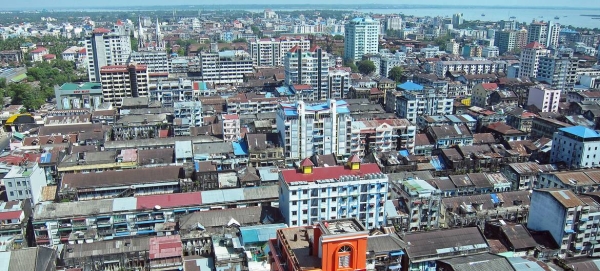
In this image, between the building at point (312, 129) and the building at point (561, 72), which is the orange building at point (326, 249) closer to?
the building at point (312, 129)

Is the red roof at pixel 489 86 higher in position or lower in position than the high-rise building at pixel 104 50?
lower

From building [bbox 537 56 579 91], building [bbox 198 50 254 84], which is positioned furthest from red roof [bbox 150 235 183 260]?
building [bbox 537 56 579 91]

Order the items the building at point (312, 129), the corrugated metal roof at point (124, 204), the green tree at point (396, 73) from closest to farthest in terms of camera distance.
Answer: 1. the corrugated metal roof at point (124, 204)
2. the building at point (312, 129)
3. the green tree at point (396, 73)

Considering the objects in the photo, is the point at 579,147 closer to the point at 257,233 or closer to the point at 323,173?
the point at 323,173

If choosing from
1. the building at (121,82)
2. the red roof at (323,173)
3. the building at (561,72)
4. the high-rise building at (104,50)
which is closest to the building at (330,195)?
the red roof at (323,173)

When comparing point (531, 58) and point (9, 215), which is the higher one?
point (531, 58)

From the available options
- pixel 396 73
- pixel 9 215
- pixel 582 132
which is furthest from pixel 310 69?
pixel 9 215
